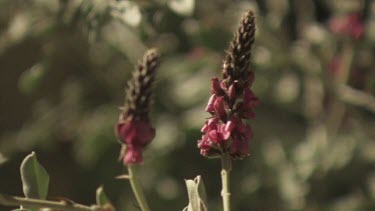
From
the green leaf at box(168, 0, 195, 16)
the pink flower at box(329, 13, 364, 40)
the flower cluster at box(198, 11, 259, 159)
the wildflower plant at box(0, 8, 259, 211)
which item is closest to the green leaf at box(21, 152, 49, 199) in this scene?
the wildflower plant at box(0, 8, 259, 211)

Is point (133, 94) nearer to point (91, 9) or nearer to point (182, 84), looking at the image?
point (91, 9)

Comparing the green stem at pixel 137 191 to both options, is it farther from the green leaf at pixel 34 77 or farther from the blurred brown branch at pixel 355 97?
the blurred brown branch at pixel 355 97

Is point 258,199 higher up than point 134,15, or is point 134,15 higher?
point 134,15

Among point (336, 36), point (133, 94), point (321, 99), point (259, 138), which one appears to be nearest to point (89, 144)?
point (259, 138)

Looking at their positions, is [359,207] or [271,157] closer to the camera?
[359,207]

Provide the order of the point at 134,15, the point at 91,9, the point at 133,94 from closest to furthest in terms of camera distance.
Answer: the point at 133,94 < the point at 134,15 < the point at 91,9
